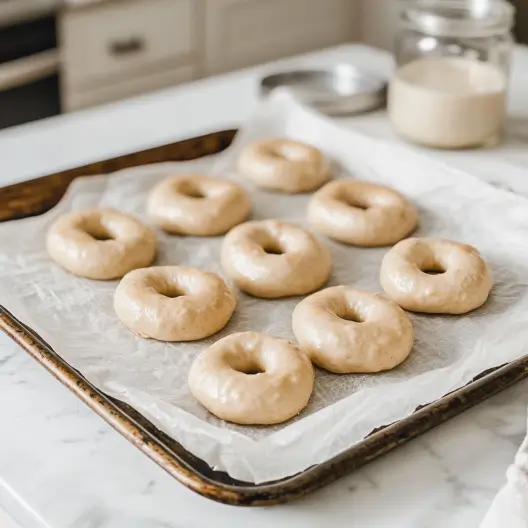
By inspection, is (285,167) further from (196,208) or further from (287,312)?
(287,312)

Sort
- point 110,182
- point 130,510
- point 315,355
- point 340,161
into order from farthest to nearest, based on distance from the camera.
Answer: point 340,161, point 110,182, point 315,355, point 130,510

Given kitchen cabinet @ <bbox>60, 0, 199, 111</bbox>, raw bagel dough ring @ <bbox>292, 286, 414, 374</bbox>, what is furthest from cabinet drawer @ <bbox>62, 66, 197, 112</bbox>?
raw bagel dough ring @ <bbox>292, 286, 414, 374</bbox>

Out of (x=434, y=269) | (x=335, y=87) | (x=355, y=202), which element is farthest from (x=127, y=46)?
(x=434, y=269)

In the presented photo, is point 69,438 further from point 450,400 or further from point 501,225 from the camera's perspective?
point 501,225

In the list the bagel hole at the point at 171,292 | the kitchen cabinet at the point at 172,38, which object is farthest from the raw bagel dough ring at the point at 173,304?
the kitchen cabinet at the point at 172,38

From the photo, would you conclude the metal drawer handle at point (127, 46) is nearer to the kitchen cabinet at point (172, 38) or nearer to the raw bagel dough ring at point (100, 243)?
the kitchen cabinet at point (172, 38)

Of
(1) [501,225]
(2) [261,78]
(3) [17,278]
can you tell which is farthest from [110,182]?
(1) [501,225]
